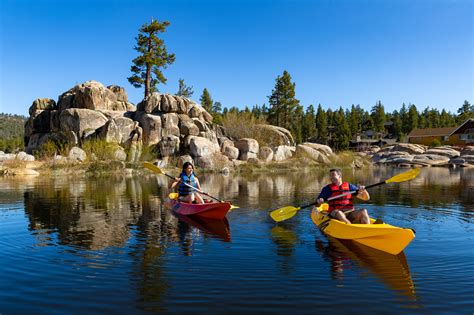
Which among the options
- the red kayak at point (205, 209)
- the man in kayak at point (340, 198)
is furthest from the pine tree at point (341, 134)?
the man in kayak at point (340, 198)

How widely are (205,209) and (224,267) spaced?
453 cm

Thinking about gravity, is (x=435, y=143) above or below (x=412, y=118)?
below

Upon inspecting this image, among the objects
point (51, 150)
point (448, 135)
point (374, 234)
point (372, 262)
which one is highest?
point (448, 135)

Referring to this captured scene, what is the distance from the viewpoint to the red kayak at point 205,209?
10.5 metres

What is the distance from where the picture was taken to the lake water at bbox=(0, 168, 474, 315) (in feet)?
15.7

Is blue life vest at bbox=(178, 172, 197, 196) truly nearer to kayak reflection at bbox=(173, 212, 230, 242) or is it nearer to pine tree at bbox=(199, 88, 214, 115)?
kayak reflection at bbox=(173, 212, 230, 242)

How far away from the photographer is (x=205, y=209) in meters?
10.7

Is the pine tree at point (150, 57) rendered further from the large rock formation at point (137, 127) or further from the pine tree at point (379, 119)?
the pine tree at point (379, 119)

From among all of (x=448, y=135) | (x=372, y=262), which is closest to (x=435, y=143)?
(x=448, y=135)

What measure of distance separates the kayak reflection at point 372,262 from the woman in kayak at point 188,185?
479 centimetres

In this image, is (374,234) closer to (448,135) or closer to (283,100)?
(283,100)

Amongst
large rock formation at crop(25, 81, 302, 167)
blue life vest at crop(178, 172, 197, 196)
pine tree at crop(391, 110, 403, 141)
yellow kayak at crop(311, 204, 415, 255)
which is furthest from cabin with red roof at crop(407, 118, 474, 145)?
yellow kayak at crop(311, 204, 415, 255)

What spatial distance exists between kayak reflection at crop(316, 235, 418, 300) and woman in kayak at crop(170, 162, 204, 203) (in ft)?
15.7

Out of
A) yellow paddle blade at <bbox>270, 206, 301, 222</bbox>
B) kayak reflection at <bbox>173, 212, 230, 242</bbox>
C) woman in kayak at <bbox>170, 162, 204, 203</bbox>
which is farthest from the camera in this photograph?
woman in kayak at <bbox>170, 162, 204, 203</bbox>
